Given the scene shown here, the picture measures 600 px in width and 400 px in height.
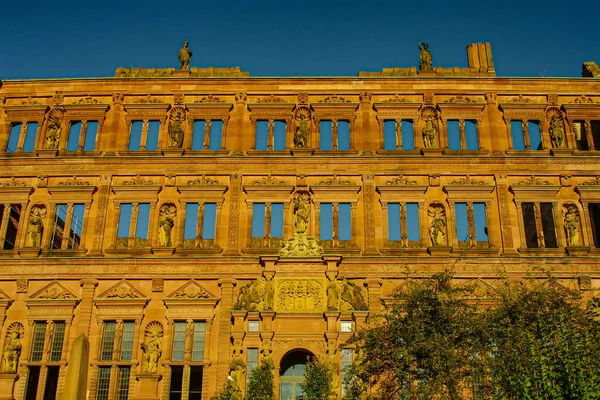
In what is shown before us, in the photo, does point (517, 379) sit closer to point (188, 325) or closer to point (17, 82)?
point (188, 325)

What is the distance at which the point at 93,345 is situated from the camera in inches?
1249

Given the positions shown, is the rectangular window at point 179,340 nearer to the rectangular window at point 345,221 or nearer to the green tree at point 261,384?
the green tree at point 261,384

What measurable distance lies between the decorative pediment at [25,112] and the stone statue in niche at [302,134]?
1327cm

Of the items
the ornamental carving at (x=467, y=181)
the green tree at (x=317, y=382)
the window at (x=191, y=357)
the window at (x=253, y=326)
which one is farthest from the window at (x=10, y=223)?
the ornamental carving at (x=467, y=181)

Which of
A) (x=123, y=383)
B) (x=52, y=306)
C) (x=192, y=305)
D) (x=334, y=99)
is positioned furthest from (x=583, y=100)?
(x=52, y=306)

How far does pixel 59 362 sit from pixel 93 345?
1627 millimetres

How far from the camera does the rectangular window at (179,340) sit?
31.7 meters

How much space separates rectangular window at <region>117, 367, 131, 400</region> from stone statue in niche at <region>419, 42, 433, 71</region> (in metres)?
21.7

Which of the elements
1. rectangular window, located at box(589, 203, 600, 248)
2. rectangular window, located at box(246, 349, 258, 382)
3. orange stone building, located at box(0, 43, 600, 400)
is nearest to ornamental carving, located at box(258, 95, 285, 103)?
orange stone building, located at box(0, 43, 600, 400)

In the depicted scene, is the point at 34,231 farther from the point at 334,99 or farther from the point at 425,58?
the point at 425,58

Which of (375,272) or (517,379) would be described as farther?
(375,272)

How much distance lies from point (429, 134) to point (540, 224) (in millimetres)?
7030

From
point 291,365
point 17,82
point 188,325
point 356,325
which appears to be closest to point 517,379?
point 356,325

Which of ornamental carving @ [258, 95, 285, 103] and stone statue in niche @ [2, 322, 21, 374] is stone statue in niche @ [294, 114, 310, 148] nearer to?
ornamental carving @ [258, 95, 285, 103]
